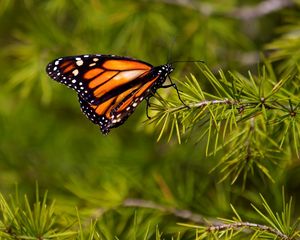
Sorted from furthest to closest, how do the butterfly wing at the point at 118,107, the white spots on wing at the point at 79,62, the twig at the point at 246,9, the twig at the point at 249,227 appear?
the twig at the point at 246,9, the white spots on wing at the point at 79,62, the butterfly wing at the point at 118,107, the twig at the point at 249,227

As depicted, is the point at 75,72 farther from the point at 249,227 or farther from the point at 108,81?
the point at 249,227

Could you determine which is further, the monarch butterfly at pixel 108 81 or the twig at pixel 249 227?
the monarch butterfly at pixel 108 81

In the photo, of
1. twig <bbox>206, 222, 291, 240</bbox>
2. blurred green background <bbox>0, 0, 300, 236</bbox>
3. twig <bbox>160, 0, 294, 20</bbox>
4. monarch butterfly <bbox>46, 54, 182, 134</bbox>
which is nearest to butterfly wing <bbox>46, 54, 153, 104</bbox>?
monarch butterfly <bbox>46, 54, 182, 134</bbox>

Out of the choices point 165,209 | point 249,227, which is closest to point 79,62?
point 165,209

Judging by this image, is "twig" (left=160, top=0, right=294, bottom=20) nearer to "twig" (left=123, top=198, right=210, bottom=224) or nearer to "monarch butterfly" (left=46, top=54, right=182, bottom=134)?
"monarch butterfly" (left=46, top=54, right=182, bottom=134)

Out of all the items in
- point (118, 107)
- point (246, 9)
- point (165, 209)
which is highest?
point (246, 9)

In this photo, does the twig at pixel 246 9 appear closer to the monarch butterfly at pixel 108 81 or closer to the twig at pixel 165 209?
the monarch butterfly at pixel 108 81

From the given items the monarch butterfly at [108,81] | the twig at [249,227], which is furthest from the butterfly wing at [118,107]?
the twig at [249,227]

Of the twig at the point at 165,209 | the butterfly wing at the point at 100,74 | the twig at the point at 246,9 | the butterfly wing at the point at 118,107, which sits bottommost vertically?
the twig at the point at 165,209
